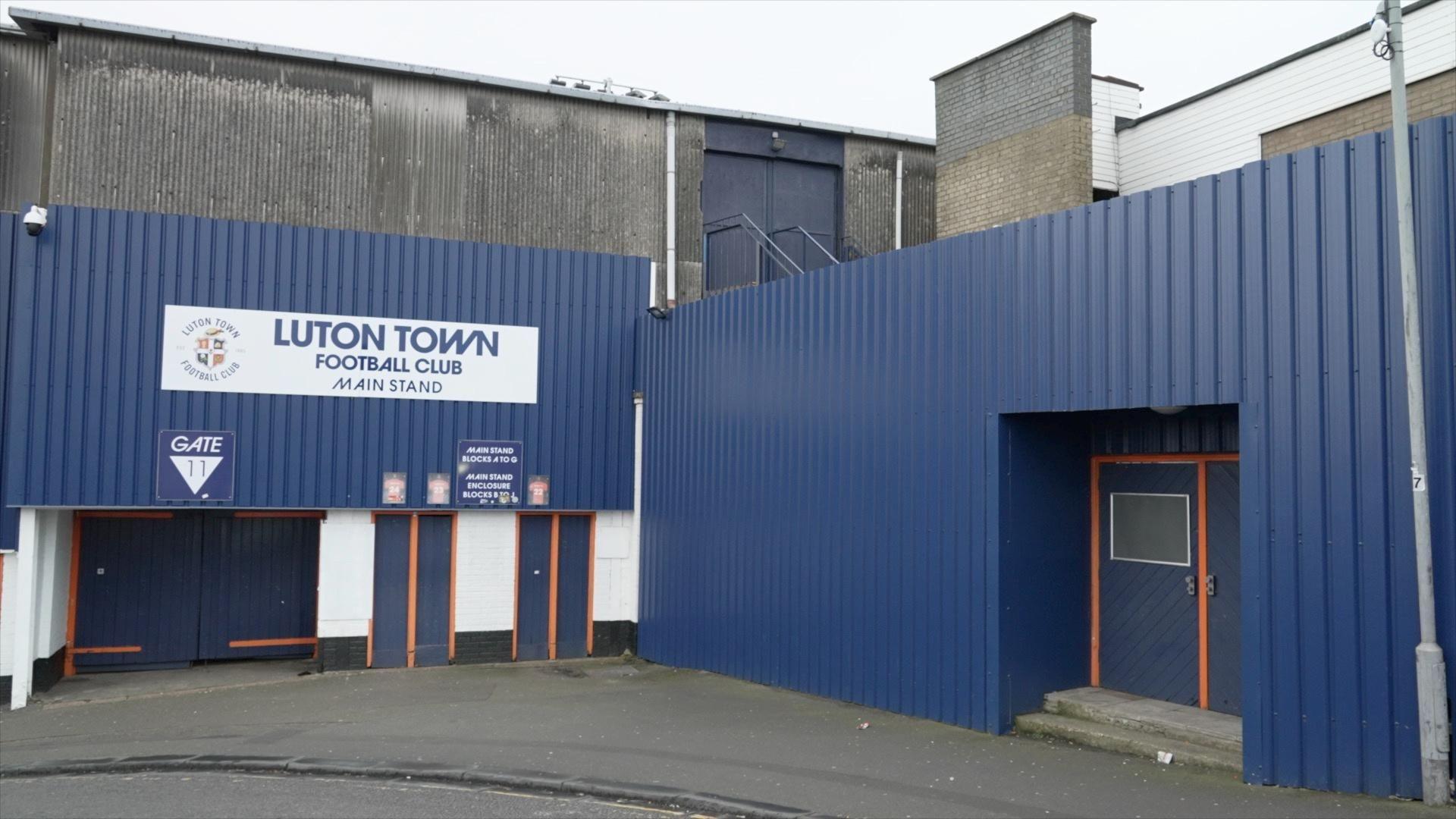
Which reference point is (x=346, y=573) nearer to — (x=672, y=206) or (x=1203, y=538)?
(x=672, y=206)

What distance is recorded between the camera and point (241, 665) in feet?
52.0

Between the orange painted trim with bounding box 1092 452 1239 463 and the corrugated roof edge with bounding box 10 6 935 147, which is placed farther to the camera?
the corrugated roof edge with bounding box 10 6 935 147

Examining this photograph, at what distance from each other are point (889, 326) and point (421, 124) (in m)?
8.29

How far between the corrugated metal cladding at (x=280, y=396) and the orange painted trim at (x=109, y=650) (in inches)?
110

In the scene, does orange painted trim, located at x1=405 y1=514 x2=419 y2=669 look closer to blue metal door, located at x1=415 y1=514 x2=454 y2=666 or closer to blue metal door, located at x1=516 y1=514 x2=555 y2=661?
blue metal door, located at x1=415 y1=514 x2=454 y2=666

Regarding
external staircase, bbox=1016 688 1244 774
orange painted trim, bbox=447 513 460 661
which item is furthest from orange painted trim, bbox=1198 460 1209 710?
orange painted trim, bbox=447 513 460 661

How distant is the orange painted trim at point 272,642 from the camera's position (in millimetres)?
16188

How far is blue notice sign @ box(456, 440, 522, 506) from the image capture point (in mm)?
15492

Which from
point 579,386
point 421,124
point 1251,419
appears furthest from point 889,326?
point 421,124

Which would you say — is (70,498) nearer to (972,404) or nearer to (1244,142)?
(972,404)

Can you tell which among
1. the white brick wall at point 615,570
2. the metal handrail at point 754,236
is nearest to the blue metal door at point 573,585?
the white brick wall at point 615,570

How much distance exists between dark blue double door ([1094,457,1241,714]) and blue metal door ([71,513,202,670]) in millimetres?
12096

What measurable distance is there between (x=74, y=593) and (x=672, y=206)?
9938 millimetres

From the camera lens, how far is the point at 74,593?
15.4 meters
